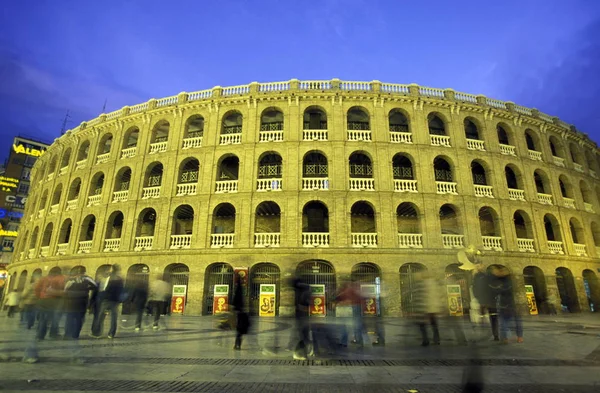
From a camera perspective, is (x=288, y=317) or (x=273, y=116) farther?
(x=273, y=116)

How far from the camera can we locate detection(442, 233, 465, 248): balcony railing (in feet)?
68.1

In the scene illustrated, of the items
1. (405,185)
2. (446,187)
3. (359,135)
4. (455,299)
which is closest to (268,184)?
(359,135)

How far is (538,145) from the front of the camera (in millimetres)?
25672

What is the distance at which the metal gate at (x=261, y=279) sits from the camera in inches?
797

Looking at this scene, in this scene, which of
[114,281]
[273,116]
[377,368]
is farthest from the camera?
[273,116]

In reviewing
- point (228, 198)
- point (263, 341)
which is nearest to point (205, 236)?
point (228, 198)

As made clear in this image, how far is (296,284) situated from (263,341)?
11.0ft

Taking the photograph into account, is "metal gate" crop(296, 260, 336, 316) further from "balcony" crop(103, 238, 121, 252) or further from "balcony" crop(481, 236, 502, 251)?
"balcony" crop(103, 238, 121, 252)

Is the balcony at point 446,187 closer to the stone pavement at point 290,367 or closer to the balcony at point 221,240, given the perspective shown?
the stone pavement at point 290,367

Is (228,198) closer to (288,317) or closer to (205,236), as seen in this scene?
(205,236)

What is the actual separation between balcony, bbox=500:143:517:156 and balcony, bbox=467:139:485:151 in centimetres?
157

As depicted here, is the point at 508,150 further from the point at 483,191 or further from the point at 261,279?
the point at 261,279

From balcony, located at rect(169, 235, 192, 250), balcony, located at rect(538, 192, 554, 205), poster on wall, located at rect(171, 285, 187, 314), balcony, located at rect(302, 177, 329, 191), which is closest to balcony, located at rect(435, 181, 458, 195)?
balcony, located at rect(538, 192, 554, 205)

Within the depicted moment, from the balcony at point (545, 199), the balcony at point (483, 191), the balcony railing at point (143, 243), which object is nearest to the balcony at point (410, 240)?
the balcony at point (483, 191)
